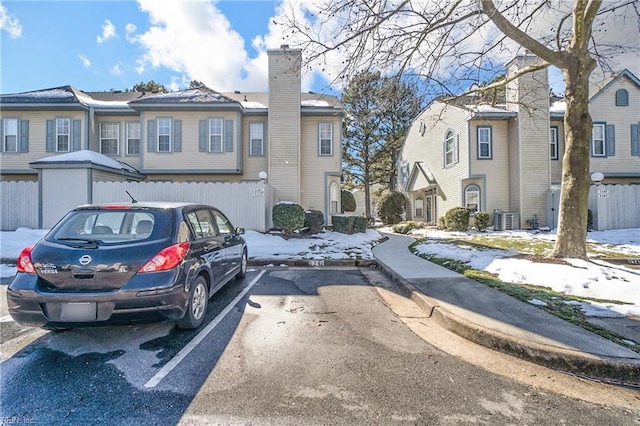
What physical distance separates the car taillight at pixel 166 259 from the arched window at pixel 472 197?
16.7 meters

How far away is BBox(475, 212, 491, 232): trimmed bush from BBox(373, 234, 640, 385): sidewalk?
11.1m

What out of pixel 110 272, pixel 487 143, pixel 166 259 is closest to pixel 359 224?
pixel 487 143

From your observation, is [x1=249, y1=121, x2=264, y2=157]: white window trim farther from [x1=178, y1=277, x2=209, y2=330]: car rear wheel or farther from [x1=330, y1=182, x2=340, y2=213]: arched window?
[x1=178, y1=277, x2=209, y2=330]: car rear wheel

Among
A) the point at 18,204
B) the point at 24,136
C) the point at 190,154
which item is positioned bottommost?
the point at 18,204

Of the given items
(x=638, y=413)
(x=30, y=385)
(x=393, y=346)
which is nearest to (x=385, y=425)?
(x=393, y=346)

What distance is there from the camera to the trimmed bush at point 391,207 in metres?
23.7

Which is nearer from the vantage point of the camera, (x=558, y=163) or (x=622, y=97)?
(x=558, y=163)

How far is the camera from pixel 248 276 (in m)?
6.94

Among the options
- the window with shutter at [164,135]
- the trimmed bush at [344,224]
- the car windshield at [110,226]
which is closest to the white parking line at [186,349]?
the car windshield at [110,226]

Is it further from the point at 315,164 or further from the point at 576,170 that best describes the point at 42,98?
the point at 576,170

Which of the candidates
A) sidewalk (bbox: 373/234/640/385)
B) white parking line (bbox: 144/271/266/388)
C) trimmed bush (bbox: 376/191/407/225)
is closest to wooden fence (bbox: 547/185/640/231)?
trimmed bush (bbox: 376/191/407/225)

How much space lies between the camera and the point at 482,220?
15.7m

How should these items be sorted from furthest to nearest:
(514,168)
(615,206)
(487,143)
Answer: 1. (487,143)
2. (514,168)
3. (615,206)

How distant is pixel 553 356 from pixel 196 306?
13.3 ft
